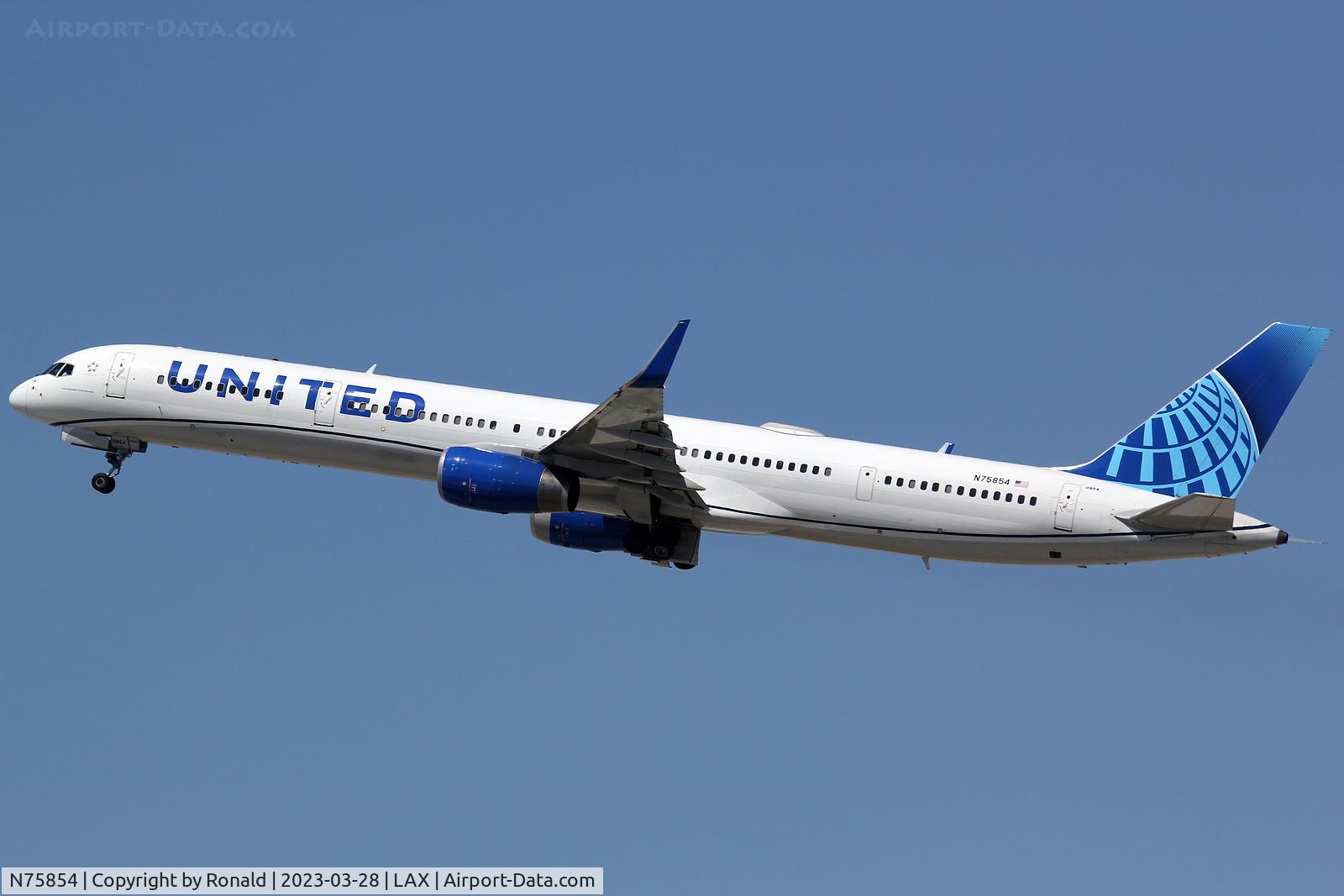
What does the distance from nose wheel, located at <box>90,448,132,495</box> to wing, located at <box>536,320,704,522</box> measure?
15640mm

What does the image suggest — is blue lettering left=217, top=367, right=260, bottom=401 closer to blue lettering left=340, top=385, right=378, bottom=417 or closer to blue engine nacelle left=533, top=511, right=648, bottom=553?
blue lettering left=340, top=385, right=378, bottom=417

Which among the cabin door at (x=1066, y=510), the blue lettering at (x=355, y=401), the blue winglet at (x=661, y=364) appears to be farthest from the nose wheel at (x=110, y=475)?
the cabin door at (x=1066, y=510)

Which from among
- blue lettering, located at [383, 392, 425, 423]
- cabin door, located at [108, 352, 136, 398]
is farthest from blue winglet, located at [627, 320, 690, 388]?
cabin door, located at [108, 352, 136, 398]

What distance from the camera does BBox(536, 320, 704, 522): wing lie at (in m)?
42.8

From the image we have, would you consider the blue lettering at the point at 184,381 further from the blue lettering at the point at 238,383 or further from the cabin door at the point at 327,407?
the cabin door at the point at 327,407

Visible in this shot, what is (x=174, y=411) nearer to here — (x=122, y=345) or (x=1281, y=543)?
(x=122, y=345)

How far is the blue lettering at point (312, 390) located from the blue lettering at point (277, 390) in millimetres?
560

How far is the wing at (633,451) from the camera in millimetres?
42781

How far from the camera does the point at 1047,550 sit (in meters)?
44.6

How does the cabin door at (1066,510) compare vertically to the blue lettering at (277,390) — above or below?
below

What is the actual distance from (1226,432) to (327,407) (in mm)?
26768

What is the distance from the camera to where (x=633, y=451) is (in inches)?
1751

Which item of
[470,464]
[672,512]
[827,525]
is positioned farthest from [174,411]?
[827,525]

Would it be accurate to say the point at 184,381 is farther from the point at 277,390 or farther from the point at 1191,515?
the point at 1191,515
